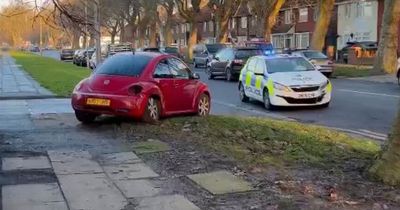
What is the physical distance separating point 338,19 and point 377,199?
56.3 meters

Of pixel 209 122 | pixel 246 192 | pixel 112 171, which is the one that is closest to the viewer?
pixel 246 192

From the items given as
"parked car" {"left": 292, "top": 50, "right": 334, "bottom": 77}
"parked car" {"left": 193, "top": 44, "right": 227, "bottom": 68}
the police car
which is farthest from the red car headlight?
"parked car" {"left": 193, "top": 44, "right": 227, "bottom": 68}

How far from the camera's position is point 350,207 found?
5590 mm

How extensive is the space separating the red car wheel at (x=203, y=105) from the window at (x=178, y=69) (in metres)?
0.65

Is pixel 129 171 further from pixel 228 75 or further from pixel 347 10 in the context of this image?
pixel 347 10

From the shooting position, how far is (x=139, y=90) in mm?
11328

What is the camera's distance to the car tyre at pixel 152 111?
37.2ft

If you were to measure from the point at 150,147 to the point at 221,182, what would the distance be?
2459mm

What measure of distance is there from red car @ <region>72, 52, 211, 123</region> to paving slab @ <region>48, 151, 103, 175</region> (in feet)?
8.82

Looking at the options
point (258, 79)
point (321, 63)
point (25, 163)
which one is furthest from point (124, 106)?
point (321, 63)

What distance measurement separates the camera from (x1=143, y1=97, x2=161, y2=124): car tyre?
37.2ft

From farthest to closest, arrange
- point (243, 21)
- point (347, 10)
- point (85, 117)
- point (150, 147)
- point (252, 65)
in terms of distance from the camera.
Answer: point (243, 21) < point (347, 10) < point (252, 65) < point (85, 117) < point (150, 147)

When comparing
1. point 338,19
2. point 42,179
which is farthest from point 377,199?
point 338,19

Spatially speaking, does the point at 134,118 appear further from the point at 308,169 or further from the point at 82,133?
the point at 308,169
